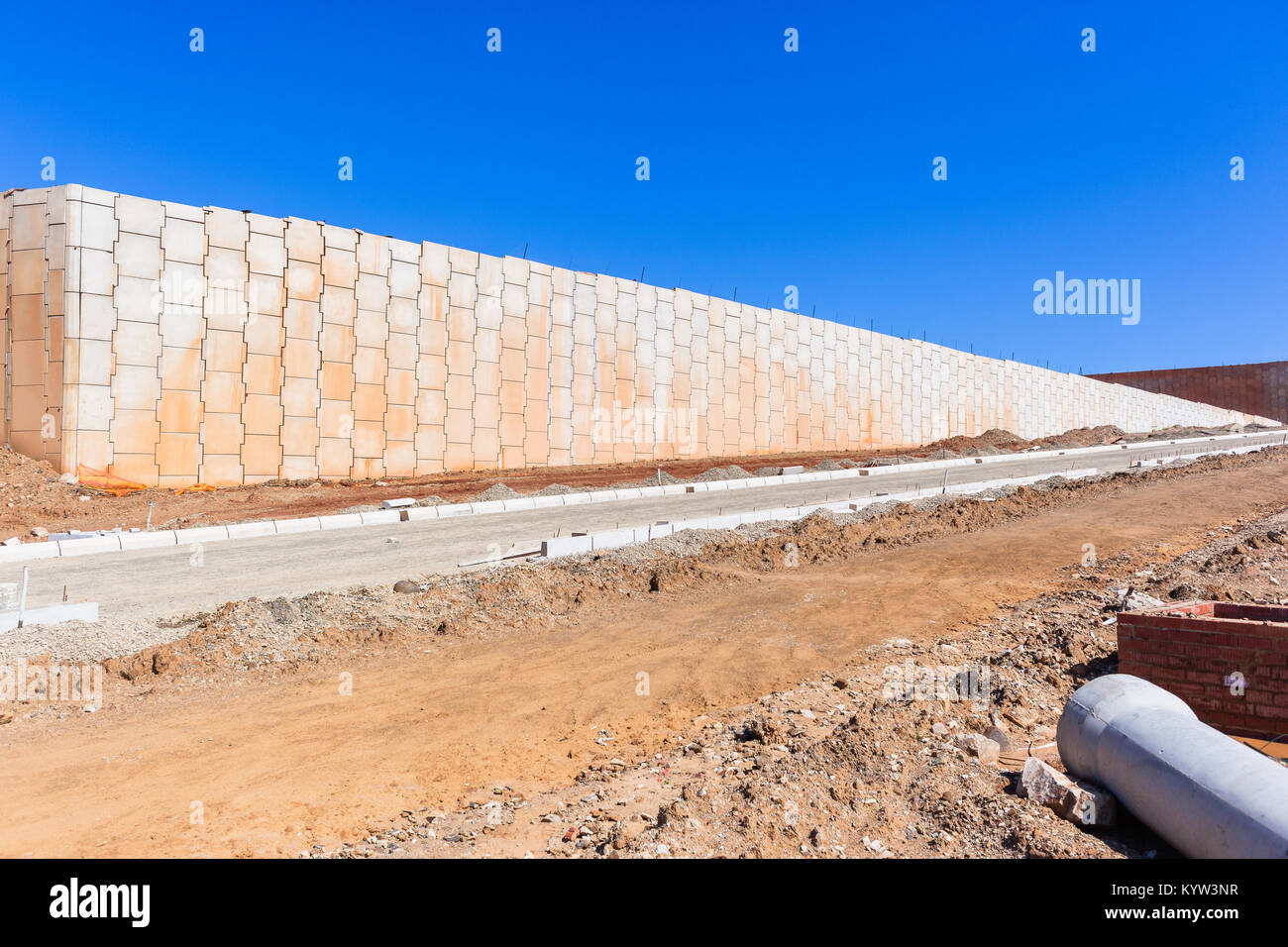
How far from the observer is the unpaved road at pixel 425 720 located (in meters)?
4.59

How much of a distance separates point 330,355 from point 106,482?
5770 mm

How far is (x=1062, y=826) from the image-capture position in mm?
3723

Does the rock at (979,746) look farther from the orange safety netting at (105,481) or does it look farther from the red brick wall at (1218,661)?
the orange safety netting at (105,481)

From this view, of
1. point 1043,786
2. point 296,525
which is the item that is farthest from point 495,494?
point 1043,786

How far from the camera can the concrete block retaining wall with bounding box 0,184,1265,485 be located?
16.2 meters

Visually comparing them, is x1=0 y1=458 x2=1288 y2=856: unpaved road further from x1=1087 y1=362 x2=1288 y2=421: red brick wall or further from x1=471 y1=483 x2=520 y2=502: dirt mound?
x1=1087 y1=362 x2=1288 y2=421: red brick wall

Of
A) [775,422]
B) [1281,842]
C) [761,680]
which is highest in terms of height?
[775,422]

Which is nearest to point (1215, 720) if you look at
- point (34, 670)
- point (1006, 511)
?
point (34, 670)

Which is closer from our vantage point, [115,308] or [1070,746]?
[1070,746]

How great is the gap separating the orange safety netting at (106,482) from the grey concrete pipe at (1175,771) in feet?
57.7

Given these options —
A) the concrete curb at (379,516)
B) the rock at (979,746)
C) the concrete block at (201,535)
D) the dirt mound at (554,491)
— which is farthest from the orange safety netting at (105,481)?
the rock at (979,746)

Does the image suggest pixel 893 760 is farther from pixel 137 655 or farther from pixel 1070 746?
pixel 137 655
